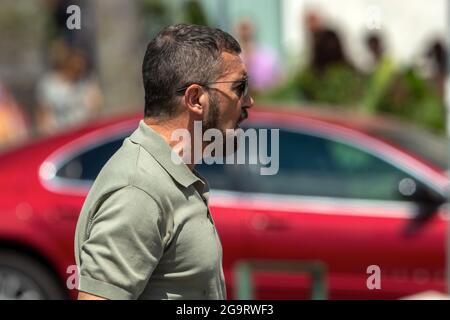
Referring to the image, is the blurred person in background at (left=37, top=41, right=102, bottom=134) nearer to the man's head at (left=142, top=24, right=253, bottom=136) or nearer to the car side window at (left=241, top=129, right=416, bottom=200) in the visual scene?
the car side window at (left=241, top=129, right=416, bottom=200)

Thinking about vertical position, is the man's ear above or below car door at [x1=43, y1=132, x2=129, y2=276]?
below

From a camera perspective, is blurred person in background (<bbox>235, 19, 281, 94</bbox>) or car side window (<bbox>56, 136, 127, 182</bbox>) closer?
car side window (<bbox>56, 136, 127, 182</bbox>)

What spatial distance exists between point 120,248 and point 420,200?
4.72m

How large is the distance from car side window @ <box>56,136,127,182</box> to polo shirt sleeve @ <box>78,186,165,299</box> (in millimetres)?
4835

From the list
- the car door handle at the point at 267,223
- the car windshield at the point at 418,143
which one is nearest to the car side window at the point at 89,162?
the car door handle at the point at 267,223

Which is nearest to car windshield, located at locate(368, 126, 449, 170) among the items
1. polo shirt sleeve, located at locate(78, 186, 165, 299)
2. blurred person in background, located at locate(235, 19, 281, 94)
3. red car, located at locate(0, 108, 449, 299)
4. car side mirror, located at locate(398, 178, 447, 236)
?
red car, located at locate(0, 108, 449, 299)

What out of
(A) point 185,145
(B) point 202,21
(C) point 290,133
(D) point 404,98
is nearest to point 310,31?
(B) point 202,21

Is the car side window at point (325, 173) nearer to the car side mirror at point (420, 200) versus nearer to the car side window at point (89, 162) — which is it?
the car side mirror at point (420, 200)

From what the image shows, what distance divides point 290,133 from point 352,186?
1.66 ft

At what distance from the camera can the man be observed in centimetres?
279

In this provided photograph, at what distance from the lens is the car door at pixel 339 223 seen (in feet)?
23.3

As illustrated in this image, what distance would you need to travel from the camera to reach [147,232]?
2.80 m

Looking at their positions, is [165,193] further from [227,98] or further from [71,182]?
[71,182]

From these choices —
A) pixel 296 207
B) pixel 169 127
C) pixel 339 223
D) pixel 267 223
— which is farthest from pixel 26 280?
pixel 169 127
